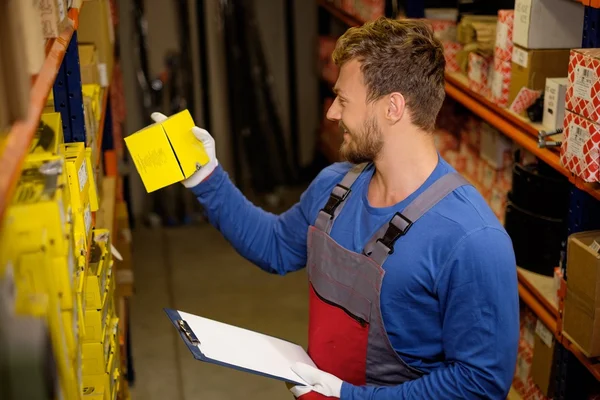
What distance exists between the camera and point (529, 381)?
3184mm

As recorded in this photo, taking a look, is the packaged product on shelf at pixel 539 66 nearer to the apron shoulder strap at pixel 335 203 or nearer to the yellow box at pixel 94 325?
the apron shoulder strap at pixel 335 203

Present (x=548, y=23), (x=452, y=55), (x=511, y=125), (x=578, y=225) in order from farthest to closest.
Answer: (x=452, y=55) → (x=511, y=125) → (x=548, y=23) → (x=578, y=225)

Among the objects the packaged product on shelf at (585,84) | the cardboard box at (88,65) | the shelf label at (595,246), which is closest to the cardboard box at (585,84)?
the packaged product on shelf at (585,84)

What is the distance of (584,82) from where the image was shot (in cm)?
232

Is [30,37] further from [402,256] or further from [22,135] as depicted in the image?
[402,256]

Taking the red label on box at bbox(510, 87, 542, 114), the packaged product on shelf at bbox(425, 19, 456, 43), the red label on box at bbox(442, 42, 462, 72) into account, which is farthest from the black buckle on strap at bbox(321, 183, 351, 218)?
the packaged product on shelf at bbox(425, 19, 456, 43)

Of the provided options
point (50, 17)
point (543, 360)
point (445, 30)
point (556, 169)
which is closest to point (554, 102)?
point (556, 169)

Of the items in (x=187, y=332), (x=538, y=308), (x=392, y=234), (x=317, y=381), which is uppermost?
(x=392, y=234)

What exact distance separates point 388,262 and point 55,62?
0.91m

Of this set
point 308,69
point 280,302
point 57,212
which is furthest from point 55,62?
point 308,69

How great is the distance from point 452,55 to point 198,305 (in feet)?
6.65

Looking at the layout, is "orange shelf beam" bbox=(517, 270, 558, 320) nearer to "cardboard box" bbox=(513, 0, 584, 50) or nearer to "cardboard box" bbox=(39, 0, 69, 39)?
"cardboard box" bbox=(513, 0, 584, 50)

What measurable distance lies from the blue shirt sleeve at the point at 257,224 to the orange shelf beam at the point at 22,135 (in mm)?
765

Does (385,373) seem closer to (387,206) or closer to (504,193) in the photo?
(387,206)
